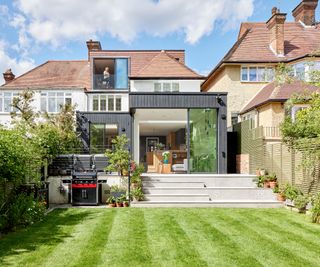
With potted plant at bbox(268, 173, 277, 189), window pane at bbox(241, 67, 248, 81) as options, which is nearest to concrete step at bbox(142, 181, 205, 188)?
potted plant at bbox(268, 173, 277, 189)

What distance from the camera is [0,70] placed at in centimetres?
3794

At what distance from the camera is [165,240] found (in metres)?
7.71

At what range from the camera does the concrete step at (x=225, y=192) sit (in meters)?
14.1

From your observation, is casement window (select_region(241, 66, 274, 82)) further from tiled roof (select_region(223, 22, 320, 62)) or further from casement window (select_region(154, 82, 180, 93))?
casement window (select_region(154, 82, 180, 93))

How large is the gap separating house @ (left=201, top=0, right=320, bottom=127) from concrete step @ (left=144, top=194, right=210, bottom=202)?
10913 mm

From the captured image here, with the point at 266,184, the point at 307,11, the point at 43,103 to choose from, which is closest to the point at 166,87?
the point at 43,103

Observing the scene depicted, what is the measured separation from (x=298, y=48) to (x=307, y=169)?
668 inches

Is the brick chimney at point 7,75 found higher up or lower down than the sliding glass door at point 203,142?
higher up

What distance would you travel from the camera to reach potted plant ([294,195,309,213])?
11383mm

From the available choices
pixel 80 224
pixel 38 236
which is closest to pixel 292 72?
pixel 80 224

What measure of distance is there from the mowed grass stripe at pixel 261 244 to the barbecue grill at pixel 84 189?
5286 mm

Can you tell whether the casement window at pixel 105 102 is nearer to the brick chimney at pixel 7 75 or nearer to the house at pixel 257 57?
the house at pixel 257 57

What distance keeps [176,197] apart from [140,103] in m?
5.91

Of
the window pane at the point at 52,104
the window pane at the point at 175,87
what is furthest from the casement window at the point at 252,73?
the window pane at the point at 52,104
